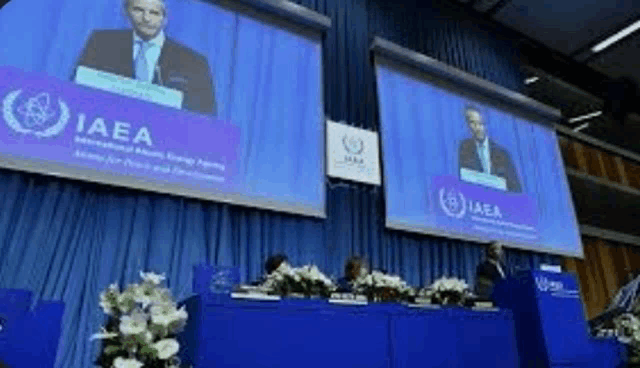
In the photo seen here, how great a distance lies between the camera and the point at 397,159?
496cm

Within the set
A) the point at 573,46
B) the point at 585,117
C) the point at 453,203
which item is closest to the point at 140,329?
the point at 453,203

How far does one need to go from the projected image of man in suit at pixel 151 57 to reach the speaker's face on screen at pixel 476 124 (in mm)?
2956

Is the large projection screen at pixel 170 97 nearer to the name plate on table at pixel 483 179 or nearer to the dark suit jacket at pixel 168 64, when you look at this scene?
the dark suit jacket at pixel 168 64

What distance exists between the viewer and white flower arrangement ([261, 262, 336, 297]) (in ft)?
8.11

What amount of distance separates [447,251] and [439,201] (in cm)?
54

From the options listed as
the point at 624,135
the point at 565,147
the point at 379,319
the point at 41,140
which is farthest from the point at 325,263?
the point at 624,135

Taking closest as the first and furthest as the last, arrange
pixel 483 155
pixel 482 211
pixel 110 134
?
pixel 110 134, pixel 482 211, pixel 483 155

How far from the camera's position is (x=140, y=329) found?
1796 millimetres

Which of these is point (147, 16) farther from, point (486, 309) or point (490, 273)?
point (490, 273)

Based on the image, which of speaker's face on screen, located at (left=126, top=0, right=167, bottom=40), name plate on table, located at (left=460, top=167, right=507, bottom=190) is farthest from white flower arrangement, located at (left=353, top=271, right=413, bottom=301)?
name plate on table, located at (left=460, top=167, right=507, bottom=190)

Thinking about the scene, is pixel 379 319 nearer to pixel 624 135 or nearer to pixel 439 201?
pixel 439 201

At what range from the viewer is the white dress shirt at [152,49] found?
3682mm

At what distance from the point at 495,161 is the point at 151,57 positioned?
3613 millimetres

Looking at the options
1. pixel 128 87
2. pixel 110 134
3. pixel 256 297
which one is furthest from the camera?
pixel 128 87
